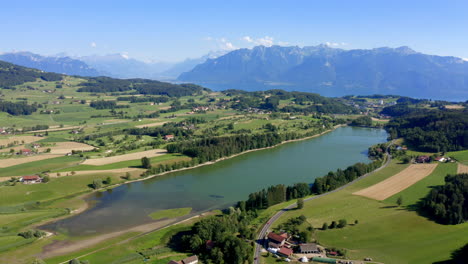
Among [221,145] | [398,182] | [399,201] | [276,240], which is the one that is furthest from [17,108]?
[399,201]

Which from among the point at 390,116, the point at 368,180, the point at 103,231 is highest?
the point at 390,116

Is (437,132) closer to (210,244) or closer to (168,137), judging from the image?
(168,137)

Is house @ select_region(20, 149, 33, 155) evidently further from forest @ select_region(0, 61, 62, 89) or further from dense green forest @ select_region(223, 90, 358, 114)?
forest @ select_region(0, 61, 62, 89)

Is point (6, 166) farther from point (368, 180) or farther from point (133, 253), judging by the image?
point (368, 180)

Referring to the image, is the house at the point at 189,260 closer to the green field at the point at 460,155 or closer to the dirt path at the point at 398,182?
the dirt path at the point at 398,182

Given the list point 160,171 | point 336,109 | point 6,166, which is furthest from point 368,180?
point 336,109
